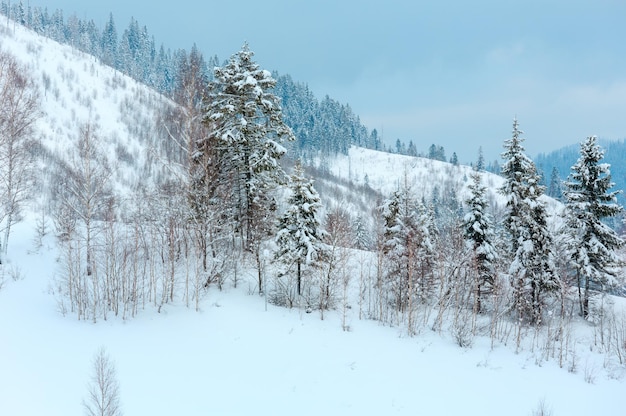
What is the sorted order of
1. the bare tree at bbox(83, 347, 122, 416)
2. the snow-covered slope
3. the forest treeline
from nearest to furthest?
the bare tree at bbox(83, 347, 122, 416)
the forest treeline
the snow-covered slope

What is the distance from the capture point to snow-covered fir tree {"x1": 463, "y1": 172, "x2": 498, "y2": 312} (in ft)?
89.2

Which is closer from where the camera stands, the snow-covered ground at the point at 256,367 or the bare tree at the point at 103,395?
the bare tree at the point at 103,395

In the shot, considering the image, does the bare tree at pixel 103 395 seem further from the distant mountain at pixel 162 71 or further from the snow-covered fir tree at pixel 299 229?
the distant mountain at pixel 162 71

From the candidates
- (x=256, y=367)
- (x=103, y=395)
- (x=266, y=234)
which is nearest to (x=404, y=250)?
(x=266, y=234)

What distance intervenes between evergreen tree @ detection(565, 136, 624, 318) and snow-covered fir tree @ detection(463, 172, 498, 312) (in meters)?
6.50

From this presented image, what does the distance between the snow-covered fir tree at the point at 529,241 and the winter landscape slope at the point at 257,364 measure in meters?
4.01

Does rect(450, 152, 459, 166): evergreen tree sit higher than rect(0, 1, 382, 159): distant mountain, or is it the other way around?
rect(0, 1, 382, 159): distant mountain

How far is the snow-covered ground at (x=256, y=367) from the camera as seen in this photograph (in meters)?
13.6

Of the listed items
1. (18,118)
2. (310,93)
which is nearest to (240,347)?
(18,118)

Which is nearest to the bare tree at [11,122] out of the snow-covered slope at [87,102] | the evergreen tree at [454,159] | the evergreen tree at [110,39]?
the snow-covered slope at [87,102]

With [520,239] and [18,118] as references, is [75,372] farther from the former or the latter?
[520,239]

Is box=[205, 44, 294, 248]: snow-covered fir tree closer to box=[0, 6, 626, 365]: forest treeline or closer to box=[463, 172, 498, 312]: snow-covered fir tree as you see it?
box=[0, 6, 626, 365]: forest treeline

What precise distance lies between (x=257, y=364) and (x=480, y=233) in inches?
757

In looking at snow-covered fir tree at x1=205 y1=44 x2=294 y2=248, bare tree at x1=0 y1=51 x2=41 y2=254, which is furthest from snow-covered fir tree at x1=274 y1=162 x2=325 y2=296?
bare tree at x1=0 y1=51 x2=41 y2=254
